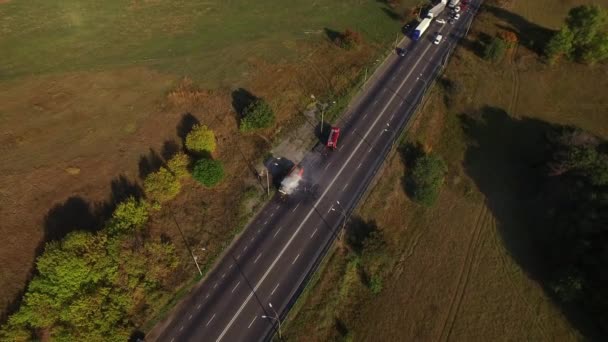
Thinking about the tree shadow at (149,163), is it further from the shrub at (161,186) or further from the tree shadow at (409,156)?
the tree shadow at (409,156)

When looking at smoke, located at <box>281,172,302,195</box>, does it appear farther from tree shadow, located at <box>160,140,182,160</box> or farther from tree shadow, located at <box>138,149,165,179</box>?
tree shadow, located at <box>138,149,165,179</box>

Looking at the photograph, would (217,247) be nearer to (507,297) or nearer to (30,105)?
(507,297)

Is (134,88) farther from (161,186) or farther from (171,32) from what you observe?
(161,186)

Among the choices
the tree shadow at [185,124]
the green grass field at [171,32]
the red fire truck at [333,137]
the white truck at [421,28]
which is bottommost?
the tree shadow at [185,124]

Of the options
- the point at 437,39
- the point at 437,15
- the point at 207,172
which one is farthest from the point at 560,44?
the point at 207,172

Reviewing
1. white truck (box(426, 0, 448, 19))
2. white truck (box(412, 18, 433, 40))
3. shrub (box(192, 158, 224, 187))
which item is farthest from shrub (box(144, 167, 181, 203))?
white truck (box(426, 0, 448, 19))

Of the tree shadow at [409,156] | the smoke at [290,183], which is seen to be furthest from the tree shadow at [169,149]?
the tree shadow at [409,156]
